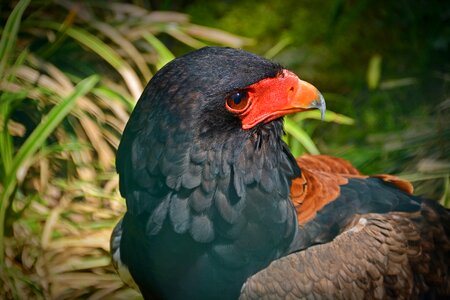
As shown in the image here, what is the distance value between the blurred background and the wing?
49.0 inches

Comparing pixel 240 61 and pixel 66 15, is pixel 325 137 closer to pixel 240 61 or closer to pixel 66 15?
pixel 66 15

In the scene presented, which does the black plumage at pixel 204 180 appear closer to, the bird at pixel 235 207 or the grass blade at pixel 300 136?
the bird at pixel 235 207

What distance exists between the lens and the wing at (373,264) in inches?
126

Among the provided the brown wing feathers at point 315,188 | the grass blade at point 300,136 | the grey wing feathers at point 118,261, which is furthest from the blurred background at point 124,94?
the brown wing feathers at point 315,188

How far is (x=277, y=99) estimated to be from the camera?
10.6 ft

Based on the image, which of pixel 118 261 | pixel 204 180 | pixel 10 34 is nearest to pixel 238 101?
pixel 204 180

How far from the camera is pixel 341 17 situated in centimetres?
665

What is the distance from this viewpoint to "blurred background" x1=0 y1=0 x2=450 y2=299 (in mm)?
Result: 4457

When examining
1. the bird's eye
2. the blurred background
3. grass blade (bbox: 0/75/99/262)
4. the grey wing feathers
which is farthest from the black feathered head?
the blurred background

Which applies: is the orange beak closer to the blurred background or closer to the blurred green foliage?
the blurred background

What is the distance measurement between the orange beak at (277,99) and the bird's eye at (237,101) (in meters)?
0.02

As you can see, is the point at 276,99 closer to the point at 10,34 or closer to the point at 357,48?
the point at 10,34

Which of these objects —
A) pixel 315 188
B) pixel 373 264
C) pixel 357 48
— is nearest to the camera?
pixel 373 264

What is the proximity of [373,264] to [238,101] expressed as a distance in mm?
946
